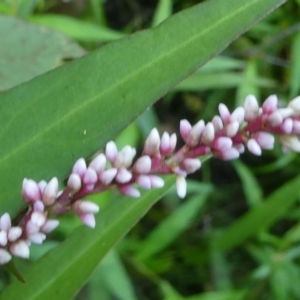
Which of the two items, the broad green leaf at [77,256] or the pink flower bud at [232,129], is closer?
the pink flower bud at [232,129]

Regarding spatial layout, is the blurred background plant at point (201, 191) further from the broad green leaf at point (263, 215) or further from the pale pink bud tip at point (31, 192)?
the pale pink bud tip at point (31, 192)

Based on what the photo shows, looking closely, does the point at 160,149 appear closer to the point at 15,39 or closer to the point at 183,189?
the point at 183,189

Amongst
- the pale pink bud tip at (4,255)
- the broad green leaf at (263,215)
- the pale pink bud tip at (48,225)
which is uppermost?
the pale pink bud tip at (48,225)

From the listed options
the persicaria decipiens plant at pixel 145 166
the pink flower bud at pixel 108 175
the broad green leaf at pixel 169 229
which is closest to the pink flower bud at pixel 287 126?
the persicaria decipiens plant at pixel 145 166

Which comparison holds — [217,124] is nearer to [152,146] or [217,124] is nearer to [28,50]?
[152,146]

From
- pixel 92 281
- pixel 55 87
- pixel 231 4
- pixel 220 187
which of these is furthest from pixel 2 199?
pixel 220 187

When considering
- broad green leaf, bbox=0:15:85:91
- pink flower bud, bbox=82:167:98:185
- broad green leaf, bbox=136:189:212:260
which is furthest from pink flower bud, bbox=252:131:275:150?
broad green leaf, bbox=136:189:212:260

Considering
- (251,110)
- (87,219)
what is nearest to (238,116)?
(251,110)

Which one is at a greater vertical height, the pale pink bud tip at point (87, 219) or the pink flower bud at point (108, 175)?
the pink flower bud at point (108, 175)
